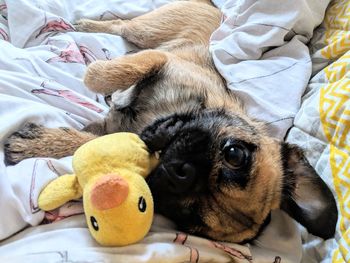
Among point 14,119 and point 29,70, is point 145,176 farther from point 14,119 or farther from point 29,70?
point 29,70

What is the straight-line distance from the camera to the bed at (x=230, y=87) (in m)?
1.00

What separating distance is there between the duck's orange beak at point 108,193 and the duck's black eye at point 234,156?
0.32m

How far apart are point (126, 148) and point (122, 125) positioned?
0.47 m

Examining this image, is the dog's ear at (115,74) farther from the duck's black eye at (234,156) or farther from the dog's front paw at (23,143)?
the duck's black eye at (234,156)

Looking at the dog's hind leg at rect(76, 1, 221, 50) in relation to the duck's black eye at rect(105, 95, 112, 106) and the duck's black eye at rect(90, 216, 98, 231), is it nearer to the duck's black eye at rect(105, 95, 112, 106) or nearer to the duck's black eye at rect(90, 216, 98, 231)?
the duck's black eye at rect(105, 95, 112, 106)

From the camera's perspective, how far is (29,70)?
5.21ft

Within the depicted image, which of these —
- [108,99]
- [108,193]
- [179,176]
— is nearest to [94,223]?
[108,193]

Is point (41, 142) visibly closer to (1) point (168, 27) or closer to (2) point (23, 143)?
(2) point (23, 143)

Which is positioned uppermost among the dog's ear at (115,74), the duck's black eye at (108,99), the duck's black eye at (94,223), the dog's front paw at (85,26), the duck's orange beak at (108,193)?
the duck's orange beak at (108,193)

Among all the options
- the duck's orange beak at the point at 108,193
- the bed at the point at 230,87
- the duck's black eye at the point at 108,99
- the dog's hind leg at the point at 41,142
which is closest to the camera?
the duck's orange beak at the point at 108,193

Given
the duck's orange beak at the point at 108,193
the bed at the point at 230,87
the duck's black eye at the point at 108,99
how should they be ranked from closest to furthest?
the duck's orange beak at the point at 108,193 < the bed at the point at 230,87 < the duck's black eye at the point at 108,99

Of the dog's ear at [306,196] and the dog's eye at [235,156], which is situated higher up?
the dog's eye at [235,156]

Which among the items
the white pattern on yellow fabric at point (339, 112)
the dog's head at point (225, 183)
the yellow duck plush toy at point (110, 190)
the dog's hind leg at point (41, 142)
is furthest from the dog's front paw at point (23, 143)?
the white pattern on yellow fabric at point (339, 112)

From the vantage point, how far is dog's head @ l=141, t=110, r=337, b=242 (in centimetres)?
109
